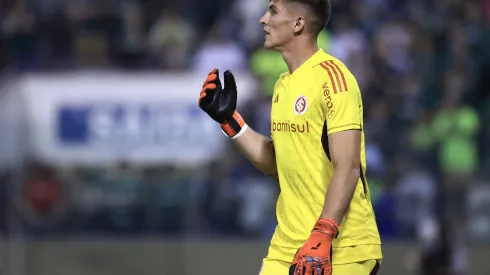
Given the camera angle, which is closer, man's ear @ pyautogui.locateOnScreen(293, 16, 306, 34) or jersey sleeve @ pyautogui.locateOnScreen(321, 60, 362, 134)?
jersey sleeve @ pyautogui.locateOnScreen(321, 60, 362, 134)

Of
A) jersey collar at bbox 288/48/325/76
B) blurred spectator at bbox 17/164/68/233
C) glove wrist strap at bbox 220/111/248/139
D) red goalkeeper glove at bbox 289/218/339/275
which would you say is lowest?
blurred spectator at bbox 17/164/68/233

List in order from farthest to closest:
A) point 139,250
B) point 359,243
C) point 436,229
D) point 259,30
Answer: point 259,30, point 139,250, point 436,229, point 359,243

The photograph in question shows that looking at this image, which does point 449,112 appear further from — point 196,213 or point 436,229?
point 196,213

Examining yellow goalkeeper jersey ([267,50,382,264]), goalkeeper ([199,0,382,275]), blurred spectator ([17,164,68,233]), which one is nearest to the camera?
goalkeeper ([199,0,382,275])

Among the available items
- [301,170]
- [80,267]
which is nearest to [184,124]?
[80,267]

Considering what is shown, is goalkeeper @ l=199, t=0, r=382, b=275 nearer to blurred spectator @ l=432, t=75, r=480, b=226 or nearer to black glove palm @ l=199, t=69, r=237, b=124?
black glove palm @ l=199, t=69, r=237, b=124

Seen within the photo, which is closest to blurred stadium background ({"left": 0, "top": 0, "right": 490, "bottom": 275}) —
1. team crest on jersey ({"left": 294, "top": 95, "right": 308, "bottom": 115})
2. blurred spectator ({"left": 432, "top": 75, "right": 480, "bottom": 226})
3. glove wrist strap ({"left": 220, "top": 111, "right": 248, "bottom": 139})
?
blurred spectator ({"left": 432, "top": 75, "right": 480, "bottom": 226})

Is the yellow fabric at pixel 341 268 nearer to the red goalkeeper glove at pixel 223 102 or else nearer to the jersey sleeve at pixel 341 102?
the jersey sleeve at pixel 341 102

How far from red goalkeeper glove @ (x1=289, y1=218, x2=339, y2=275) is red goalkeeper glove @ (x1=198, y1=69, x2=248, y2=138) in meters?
1.05

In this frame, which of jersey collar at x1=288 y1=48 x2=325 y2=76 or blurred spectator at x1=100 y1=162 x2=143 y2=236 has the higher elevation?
jersey collar at x1=288 y1=48 x2=325 y2=76

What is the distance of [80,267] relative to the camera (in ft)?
42.2

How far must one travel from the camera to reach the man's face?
5785 mm

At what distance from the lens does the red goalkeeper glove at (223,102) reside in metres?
6.02

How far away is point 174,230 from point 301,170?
688 centimetres
